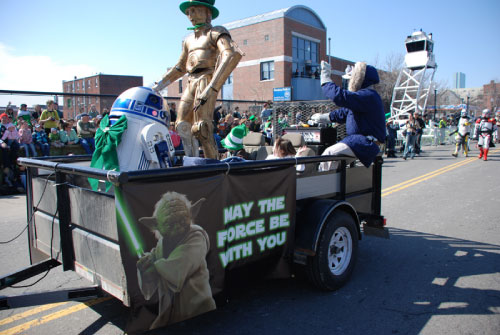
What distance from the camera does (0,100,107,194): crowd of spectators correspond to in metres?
8.80

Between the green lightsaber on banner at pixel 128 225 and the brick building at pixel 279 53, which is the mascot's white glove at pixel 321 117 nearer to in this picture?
the green lightsaber on banner at pixel 128 225

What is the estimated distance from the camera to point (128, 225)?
2.09 metres

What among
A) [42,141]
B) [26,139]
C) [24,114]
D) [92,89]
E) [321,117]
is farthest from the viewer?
[92,89]

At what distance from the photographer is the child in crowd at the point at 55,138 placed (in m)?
9.80

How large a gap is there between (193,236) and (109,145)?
102 centimetres

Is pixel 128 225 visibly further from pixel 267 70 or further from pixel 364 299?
pixel 267 70

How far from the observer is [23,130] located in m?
9.02

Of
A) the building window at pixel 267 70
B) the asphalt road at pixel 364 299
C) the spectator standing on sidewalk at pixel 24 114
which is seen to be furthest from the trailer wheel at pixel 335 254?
the building window at pixel 267 70

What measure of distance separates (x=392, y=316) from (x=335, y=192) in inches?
49.3

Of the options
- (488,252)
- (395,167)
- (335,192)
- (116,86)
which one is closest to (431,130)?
(395,167)

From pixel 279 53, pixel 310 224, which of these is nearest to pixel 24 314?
pixel 310 224

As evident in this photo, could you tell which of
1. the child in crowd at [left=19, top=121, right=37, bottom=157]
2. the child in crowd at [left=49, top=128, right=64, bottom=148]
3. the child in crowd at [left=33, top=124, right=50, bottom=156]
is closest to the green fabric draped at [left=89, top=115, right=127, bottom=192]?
the child in crowd at [left=19, top=121, right=37, bottom=157]

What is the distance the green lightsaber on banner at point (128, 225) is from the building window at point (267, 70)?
38.3m

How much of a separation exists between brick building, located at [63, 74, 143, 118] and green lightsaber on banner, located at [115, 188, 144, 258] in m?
10.1
